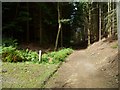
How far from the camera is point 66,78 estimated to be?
12203mm

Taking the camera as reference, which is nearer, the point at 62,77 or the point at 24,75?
the point at 62,77

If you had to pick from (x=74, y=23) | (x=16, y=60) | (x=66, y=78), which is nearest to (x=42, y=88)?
(x=66, y=78)

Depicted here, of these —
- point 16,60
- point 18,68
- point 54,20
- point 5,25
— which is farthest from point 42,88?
point 54,20

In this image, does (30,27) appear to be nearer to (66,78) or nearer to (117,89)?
(66,78)

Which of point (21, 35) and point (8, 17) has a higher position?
point (8, 17)

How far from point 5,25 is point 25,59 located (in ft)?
28.4

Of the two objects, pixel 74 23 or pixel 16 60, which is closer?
pixel 16 60

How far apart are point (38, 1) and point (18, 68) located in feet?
46.1

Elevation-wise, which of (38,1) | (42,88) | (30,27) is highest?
(38,1)

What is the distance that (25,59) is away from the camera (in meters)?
17.9

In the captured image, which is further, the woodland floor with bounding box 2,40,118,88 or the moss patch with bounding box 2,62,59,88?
the moss patch with bounding box 2,62,59,88

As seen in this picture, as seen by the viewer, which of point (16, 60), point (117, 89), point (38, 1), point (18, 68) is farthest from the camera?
point (38, 1)

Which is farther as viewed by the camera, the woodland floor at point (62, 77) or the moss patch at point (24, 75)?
the moss patch at point (24, 75)

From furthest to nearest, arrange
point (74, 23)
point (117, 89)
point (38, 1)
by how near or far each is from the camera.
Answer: point (74, 23) < point (38, 1) < point (117, 89)
